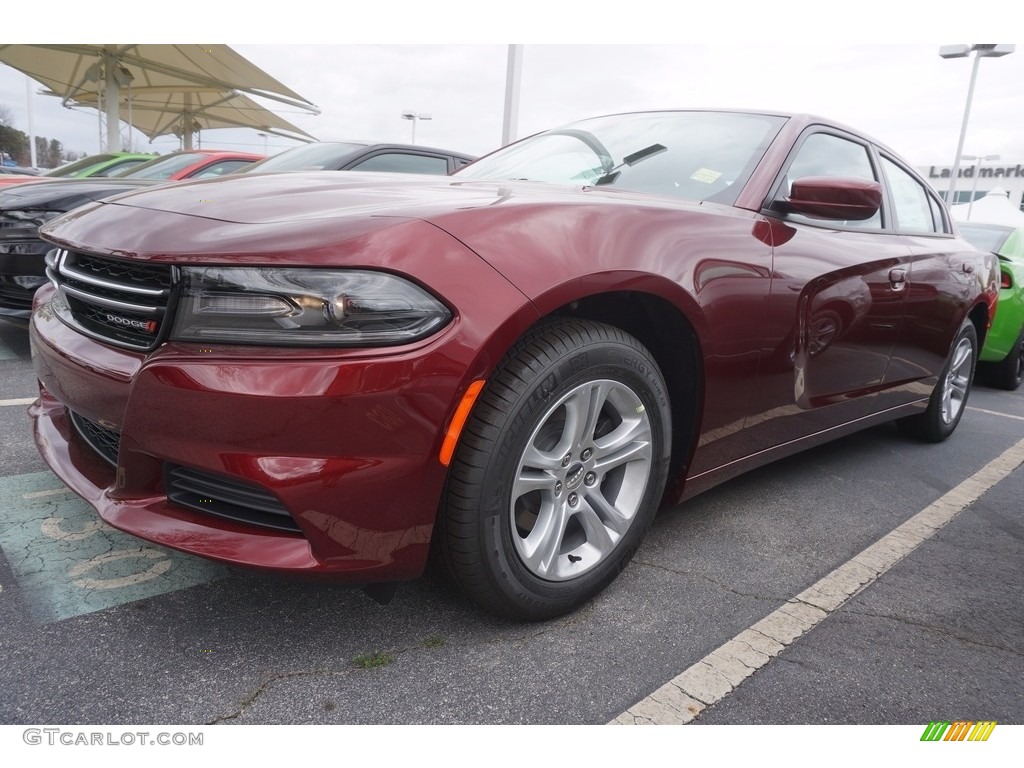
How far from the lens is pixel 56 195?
4105mm

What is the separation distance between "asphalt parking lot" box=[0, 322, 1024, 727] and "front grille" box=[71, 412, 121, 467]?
0.35 m

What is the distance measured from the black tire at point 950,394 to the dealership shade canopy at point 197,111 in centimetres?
2710

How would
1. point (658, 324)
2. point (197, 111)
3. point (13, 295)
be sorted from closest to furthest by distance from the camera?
point (658, 324) < point (13, 295) < point (197, 111)

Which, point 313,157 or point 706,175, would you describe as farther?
point 313,157

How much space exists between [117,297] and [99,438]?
0.41 meters

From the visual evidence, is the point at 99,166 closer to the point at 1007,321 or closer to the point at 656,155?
the point at 656,155

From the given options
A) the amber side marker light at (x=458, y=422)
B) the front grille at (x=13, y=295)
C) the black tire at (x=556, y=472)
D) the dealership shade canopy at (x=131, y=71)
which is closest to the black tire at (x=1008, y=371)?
the black tire at (x=556, y=472)

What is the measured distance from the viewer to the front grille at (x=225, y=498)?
1.48 meters

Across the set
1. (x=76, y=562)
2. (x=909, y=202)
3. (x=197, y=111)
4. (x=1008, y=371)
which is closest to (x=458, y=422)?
(x=76, y=562)

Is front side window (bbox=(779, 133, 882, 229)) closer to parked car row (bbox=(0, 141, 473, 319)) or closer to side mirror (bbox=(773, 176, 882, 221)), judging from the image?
side mirror (bbox=(773, 176, 882, 221))

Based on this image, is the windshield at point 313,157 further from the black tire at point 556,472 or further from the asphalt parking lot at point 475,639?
the black tire at point 556,472

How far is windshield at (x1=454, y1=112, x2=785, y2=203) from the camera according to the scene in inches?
94.0

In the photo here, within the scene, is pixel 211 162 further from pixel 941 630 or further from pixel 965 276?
pixel 941 630

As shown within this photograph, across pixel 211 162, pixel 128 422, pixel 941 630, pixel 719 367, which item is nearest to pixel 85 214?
pixel 128 422
